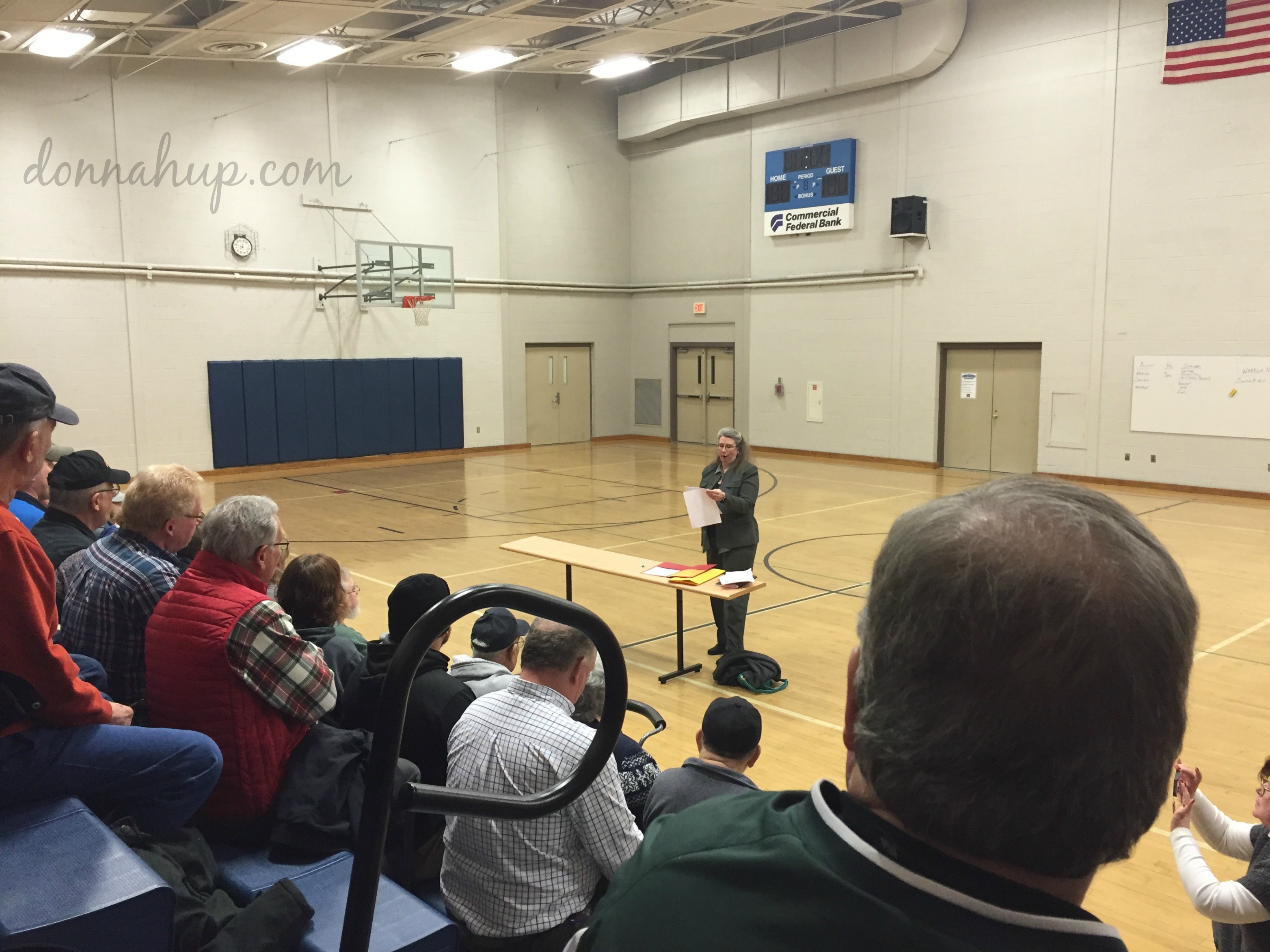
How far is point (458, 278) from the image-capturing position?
→ 19359mm

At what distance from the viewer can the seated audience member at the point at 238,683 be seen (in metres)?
2.97

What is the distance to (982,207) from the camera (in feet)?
52.5

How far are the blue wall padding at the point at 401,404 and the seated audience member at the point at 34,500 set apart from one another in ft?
42.4

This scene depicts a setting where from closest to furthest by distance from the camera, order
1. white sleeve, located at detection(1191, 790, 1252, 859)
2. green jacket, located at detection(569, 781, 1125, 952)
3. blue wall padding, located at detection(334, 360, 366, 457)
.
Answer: green jacket, located at detection(569, 781, 1125, 952) → white sleeve, located at detection(1191, 790, 1252, 859) → blue wall padding, located at detection(334, 360, 366, 457)

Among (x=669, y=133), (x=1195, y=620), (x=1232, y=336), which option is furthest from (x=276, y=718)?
(x=669, y=133)

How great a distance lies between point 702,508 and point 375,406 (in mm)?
13023

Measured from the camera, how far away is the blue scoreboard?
58.2 ft

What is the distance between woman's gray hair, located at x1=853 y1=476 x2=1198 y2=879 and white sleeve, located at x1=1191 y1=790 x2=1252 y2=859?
7.54 ft

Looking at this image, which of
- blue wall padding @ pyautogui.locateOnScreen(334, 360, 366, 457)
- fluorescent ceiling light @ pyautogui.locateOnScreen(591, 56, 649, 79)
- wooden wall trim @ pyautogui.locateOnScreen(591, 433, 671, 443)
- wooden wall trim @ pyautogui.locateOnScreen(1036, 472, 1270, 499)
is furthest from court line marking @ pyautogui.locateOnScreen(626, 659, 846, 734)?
wooden wall trim @ pyautogui.locateOnScreen(591, 433, 671, 443)

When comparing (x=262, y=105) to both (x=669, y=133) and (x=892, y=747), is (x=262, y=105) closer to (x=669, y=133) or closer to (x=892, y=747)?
(x=669, y=133)

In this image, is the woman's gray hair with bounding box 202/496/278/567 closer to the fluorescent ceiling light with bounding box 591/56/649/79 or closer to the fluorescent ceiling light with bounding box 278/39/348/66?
the fluorescent ceiling light with bounding box 278/39/348/66

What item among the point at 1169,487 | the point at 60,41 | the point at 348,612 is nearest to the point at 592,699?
the point at 348,612

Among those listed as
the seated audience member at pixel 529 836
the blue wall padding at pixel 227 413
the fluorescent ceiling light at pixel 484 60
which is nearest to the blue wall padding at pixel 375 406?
the blue wall padding at pixel 227 413

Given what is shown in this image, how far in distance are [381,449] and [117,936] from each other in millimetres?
16940
